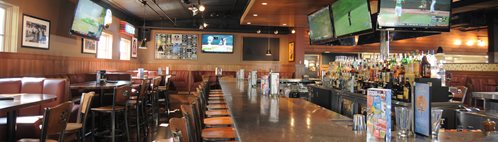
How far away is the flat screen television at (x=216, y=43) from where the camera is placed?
1372 centimetres

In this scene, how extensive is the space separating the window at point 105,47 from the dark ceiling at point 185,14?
959mm

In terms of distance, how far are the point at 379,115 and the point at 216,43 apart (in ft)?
41.6

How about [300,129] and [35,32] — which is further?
[35,32]

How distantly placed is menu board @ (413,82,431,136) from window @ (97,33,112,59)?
30.1 ft

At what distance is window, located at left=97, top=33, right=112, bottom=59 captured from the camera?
931 centimetres

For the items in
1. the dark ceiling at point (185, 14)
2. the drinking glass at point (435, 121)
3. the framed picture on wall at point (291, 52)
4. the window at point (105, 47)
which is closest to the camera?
the drinking glass at point (435, 121)

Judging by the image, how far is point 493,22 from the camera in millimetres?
8672

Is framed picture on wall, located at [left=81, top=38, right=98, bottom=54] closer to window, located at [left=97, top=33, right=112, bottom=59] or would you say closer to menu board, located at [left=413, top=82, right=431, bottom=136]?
window, located at [left=97, top=33, right=112, bottom=59]

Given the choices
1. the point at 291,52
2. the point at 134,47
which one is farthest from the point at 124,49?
the point at 291,52

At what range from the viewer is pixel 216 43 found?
45.2 feet

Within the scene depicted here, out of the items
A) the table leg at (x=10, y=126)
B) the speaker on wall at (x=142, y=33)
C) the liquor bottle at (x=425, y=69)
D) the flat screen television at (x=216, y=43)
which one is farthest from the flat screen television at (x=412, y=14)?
the speaker on wall at (x=142, y=33)

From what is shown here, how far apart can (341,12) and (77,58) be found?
21.1 feet

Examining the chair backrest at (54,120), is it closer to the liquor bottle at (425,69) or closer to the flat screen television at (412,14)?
the liquor bottle at (425,69)

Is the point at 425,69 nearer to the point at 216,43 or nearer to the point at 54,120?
the point at 54,120
